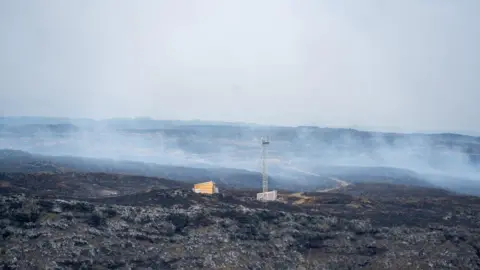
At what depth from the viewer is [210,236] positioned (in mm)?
53344

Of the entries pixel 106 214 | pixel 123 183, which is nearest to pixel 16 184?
pixel 123 183

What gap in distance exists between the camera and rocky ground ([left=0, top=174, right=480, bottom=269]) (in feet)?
154

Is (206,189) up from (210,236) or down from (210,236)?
up

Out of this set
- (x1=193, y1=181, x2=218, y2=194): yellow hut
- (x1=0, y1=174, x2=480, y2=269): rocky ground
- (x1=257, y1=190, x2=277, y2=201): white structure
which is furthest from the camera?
(x1=257, y1=190, x2=277, y2=201): white structure

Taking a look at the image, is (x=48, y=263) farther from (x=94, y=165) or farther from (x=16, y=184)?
(x=94, y=165)

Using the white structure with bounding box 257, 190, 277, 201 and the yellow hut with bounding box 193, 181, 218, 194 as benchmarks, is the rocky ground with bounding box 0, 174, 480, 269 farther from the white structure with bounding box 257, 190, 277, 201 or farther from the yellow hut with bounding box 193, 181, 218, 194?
the white structure with bounding box 257, 190, 277, 201

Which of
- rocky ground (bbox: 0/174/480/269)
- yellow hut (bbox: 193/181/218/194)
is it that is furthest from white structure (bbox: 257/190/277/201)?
rocky ground (bbox: 0/174/480/269)

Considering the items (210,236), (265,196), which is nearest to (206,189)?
(265,196)

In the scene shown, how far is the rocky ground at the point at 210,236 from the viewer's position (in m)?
46.8

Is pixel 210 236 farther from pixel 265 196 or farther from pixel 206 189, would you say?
pixel 265 196

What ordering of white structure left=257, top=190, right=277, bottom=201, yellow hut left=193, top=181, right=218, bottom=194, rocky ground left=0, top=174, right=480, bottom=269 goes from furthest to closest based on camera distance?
white structure left=257, top=190, right=277, bottom=201
yellow hut left=193, top=181, right=218, bottom=194
rocky ground left=0, top=174, right=480, bottom=269

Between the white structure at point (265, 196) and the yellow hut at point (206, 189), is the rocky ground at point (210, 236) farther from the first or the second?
the white structure at point (265, 196)

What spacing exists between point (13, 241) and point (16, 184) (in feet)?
120

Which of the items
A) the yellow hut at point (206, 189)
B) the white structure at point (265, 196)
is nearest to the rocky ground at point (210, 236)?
the yellow hut at point (206, 189)
